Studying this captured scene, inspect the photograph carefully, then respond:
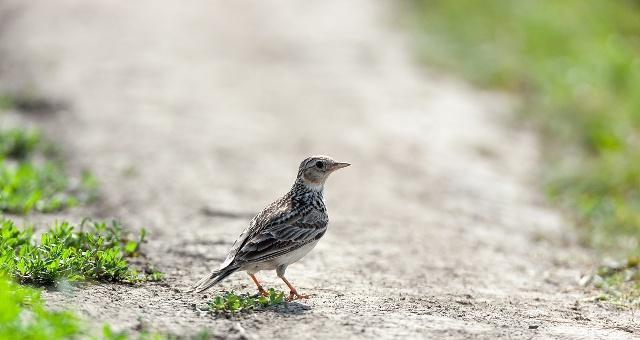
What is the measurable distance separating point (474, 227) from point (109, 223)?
4131 millimetres

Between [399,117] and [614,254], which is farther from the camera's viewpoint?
[399,117]

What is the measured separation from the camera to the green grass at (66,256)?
22.5ft

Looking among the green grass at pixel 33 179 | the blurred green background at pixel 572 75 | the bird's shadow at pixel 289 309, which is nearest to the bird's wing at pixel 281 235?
the bird's shadow at pixel 289 309

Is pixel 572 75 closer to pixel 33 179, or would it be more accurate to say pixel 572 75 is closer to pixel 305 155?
pixel 305 155

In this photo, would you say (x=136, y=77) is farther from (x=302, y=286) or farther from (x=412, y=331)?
(x=412, y=331)

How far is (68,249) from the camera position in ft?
23.7

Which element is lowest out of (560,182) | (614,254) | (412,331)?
(412,331)

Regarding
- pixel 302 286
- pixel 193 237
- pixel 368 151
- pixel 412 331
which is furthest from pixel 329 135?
pixel 412 331

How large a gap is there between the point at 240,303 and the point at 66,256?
142 centimetres

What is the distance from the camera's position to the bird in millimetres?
6980

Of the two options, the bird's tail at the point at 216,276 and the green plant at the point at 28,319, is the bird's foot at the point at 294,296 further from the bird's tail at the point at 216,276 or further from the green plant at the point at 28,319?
the green plant at the point at 28,319

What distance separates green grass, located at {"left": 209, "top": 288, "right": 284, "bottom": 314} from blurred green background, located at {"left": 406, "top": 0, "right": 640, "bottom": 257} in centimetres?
472

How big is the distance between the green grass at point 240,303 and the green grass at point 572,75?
458cm

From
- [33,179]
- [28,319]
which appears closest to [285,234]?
[28,319]
